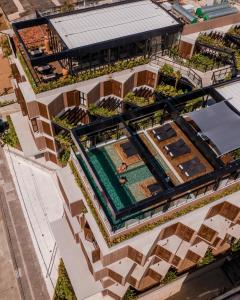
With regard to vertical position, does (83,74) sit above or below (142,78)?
above

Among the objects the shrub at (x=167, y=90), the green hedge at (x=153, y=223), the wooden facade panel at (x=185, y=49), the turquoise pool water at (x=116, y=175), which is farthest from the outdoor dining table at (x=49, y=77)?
the wooden facade panel at (x=185, y=49)

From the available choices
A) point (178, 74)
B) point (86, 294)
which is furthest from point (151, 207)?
point (178, 74)

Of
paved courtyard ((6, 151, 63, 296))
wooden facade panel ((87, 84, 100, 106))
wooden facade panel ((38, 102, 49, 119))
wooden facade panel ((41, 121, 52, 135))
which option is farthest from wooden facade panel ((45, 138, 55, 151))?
wooden facade panel ((87, 84, 100, 106))

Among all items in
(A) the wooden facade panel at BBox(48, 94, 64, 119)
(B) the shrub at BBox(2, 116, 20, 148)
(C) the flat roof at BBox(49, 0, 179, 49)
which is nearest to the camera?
(A) the wooden facade panel at BBox(48, 94, 64, 119)

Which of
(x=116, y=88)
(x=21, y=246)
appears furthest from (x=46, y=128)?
(x=21, y=246)

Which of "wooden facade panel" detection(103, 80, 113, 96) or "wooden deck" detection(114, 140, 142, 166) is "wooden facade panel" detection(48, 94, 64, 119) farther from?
"wooden deck" detection(114, 140, 142, 166)

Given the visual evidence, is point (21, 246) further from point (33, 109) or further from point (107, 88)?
point (107, 88)

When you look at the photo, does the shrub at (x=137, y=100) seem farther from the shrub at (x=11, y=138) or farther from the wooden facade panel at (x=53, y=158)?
the shrub at (x=11, y=138)
